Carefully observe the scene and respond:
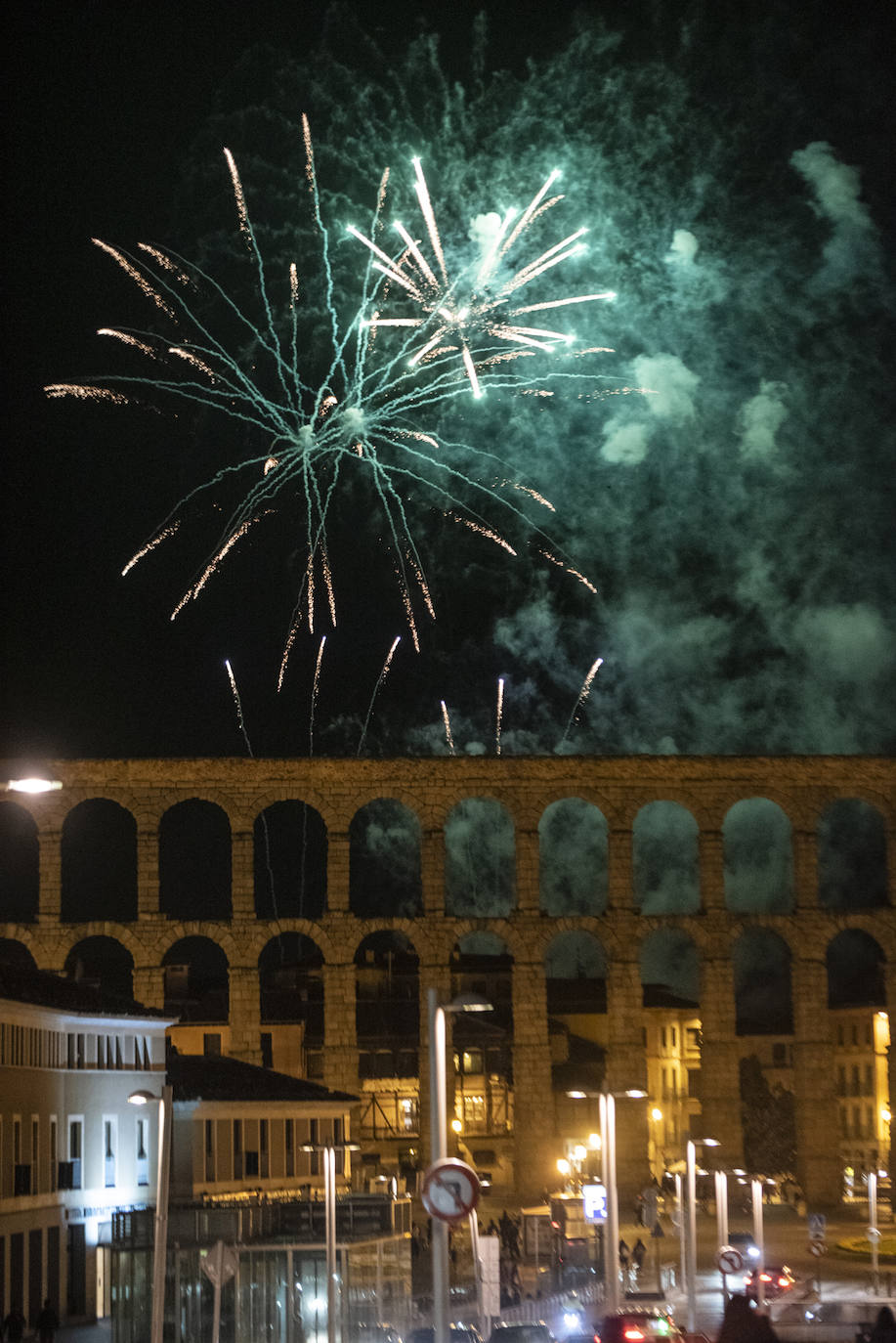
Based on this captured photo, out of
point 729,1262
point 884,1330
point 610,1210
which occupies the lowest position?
point 729,1262

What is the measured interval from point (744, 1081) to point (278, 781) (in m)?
53.3

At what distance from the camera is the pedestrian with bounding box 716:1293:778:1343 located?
1812cm

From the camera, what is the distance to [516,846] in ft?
272

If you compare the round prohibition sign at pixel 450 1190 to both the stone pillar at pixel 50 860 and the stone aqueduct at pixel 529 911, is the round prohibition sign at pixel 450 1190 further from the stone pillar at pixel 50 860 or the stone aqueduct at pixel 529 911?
the stone pillar at pixel 50 860

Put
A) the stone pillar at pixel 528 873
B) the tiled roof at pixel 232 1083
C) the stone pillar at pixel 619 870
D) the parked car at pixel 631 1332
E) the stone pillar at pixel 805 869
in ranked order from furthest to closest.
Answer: the stone pillar at pixel 805 869 → the stone pillar at pixel 619 870 → the stone pillar at pixel 528 873 → the tiled roof at pixel 232 1083 → the parked car at pixel 631 1332

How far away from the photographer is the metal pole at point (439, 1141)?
22.8 metres

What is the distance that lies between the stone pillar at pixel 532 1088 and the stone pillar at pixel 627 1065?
2.47m

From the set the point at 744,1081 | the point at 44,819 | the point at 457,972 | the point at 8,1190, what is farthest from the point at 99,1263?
the point at 744,1081

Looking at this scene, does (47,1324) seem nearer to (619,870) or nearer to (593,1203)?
(593,1203)

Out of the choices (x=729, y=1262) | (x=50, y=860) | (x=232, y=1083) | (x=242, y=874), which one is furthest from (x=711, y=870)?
(x=729, y=1262)

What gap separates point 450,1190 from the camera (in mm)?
20531

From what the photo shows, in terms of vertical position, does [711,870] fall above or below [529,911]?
above

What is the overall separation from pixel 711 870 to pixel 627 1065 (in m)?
8.33

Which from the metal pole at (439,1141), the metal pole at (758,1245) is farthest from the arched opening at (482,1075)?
the metal pole at (439,1141)
